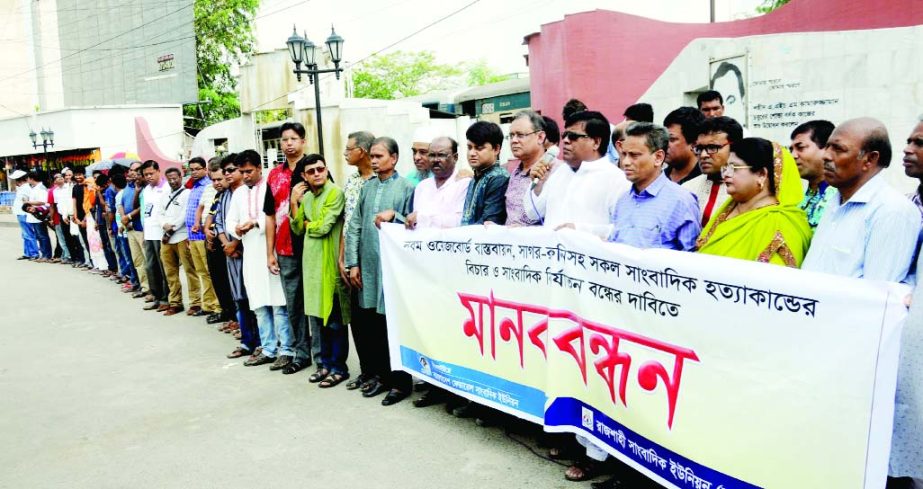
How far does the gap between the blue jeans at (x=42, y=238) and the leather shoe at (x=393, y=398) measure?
1405 centimetres

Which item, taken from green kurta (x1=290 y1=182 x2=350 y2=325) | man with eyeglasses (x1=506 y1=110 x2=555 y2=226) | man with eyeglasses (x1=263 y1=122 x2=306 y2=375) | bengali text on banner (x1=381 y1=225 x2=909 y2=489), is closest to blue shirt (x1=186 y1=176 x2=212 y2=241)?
man with eyeglasses (x1=263 y1=122 x2=306 y2=375)

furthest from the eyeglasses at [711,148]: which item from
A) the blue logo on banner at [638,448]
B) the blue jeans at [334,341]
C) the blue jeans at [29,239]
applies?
the blue jeans at [29,239]

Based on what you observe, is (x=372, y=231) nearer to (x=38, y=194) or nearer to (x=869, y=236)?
(x=869, y=236)

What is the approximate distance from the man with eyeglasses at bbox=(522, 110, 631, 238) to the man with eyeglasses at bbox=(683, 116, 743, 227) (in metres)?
0.46

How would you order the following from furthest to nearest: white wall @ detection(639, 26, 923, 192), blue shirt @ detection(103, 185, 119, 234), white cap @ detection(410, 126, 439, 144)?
blue shirt @ detection(103, 185, 119, 234) < white wall @ detection(639, 26, 923, 192) < white cap @ detection(410, 126, 439, 144)

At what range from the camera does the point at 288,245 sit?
20.2 feet

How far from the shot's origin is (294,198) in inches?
238

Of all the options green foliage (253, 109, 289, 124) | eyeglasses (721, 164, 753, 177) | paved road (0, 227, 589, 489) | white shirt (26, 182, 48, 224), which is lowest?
paved road (0, 227, 589, 489)

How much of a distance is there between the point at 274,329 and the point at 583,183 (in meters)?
3.73

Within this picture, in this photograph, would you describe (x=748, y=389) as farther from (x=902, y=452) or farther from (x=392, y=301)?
(x=392, y=301)

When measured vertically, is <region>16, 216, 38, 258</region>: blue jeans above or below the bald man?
below

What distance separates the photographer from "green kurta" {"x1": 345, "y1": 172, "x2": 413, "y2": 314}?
5.41 meters

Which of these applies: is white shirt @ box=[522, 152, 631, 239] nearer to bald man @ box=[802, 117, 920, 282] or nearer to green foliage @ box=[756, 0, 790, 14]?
bald man @ box=[802, 117, 920, 282]

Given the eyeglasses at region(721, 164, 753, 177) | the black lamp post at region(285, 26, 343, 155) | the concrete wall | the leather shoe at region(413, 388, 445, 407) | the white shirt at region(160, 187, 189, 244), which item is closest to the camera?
the eyeglasses at region(721, 164, 753, 177)
